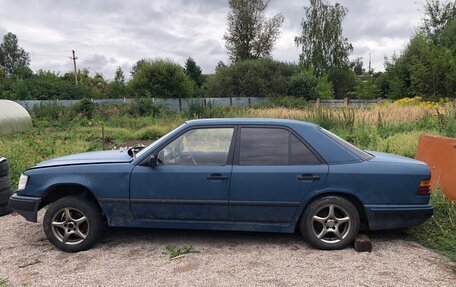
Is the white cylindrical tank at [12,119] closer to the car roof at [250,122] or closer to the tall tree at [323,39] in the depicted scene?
the car roof at [250,122]

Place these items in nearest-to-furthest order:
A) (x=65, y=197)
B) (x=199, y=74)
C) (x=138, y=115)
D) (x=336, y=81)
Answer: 1. (x=65, y=197)
2. (x=138, y=115)
3. (x=336, y=81)
4. (x=199, y=74)

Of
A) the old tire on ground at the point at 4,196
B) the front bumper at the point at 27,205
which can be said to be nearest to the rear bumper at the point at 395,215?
the front bumper at the point at 27,205

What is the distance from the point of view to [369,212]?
14.9ft

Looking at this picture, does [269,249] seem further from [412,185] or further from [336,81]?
[336,81]

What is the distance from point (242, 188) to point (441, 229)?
8.47 ft

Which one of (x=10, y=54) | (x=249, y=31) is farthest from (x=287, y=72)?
(x=10, y=54)

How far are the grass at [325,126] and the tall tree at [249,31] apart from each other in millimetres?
25371

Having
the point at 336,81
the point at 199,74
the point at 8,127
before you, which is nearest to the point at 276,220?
the point at 8,127

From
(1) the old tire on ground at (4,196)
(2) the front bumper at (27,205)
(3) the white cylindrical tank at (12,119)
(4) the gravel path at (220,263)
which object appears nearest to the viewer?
(4) the gravel path at (220,263)

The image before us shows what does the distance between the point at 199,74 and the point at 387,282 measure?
5202 cm

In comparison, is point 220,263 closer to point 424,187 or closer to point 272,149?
point 272,149

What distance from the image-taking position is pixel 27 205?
4758 mm

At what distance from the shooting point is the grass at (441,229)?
180 inches

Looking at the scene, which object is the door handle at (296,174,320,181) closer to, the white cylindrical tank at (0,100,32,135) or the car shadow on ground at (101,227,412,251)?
the car shadow on ground at (101,227,412,251)
